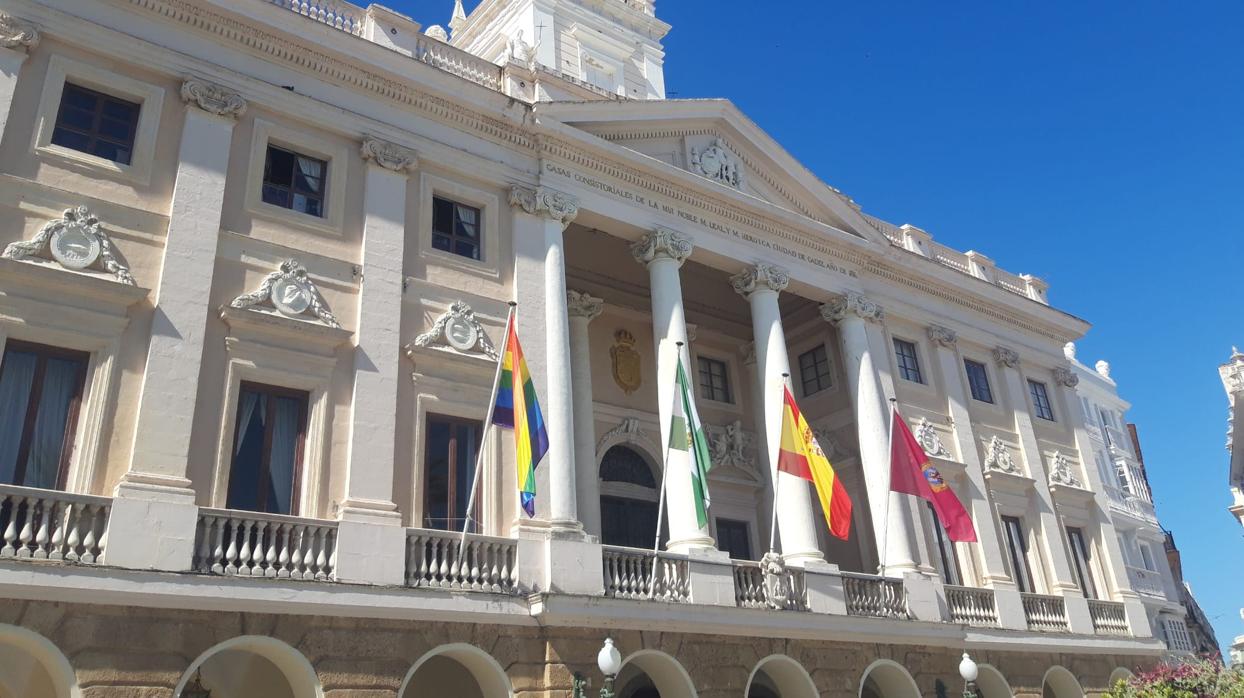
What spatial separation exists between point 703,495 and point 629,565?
1768mm

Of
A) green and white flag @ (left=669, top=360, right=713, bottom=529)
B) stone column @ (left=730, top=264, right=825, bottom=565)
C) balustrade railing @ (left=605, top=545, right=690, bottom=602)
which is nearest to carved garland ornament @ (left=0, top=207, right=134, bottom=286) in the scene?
balustrade railing @ (left=605, top=545, right=690, bottom=602)

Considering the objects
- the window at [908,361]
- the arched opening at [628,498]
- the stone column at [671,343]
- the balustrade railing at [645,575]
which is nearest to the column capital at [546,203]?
the stone column at [671,343]

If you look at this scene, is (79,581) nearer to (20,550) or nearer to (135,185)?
(20,550)

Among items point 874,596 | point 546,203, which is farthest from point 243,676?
point 874,596

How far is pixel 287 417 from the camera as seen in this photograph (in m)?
15.2

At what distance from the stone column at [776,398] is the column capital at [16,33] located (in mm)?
14030

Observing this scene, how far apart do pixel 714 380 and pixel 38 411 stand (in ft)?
53.6

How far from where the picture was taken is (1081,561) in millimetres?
26641

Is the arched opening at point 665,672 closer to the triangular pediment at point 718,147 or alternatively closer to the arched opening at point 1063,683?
the triangular pediment at point 718,147

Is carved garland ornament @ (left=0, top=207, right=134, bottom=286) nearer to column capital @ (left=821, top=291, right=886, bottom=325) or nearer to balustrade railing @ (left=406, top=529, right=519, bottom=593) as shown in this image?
balustrade railing @ (left=406, top=529, right=519, bottom=593)

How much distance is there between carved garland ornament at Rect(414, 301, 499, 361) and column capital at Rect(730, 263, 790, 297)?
279 inches

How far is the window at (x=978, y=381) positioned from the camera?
1061 inches

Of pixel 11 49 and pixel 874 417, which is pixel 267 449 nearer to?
pixel 11 49

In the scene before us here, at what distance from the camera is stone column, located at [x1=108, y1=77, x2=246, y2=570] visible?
12844mm
